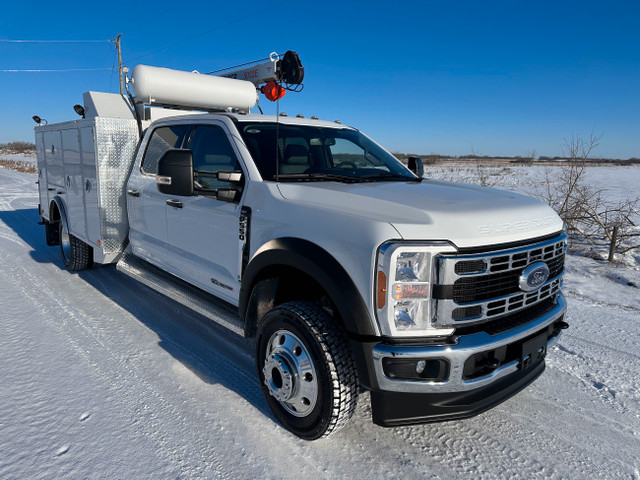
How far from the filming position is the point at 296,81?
Answer: 4.85 m

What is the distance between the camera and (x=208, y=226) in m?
3.55

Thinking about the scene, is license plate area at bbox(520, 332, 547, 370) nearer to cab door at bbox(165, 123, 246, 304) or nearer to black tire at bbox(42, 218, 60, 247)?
cab door at bbox(165, 123, 246, 304)

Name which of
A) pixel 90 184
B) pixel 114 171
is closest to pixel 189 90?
pixel 114 171

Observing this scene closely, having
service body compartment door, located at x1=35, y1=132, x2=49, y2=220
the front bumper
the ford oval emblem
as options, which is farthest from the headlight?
service body compartment door, located at x1=35, y1=132, x2=49, y2=220

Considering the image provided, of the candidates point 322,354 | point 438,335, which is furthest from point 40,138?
point 438,335

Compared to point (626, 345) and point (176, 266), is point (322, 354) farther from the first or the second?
point (626, 345)

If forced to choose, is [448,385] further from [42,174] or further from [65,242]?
[42,174]

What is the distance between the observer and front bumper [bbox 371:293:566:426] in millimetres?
2235

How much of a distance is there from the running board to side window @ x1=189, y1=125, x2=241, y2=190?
0.93 m

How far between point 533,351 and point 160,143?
145 inches

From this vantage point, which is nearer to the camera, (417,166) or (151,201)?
(151,201)

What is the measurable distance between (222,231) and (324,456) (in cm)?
171

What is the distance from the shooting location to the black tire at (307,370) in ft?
8.11

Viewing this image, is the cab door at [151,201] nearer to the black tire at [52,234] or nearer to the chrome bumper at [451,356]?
the chrome bumper at [451,356]
